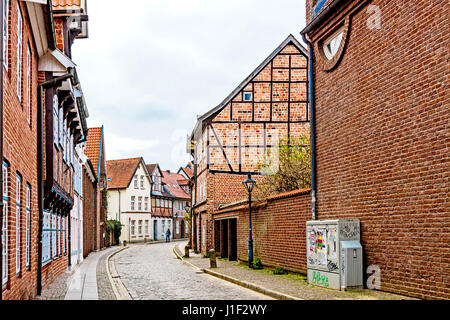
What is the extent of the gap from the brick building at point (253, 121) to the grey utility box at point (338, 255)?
12883 mm

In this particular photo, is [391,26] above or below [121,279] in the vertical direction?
above

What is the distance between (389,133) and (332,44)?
3.66 m

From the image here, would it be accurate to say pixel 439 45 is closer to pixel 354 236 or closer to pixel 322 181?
pixel 354 236

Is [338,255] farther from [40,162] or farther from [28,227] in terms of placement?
[40,162]

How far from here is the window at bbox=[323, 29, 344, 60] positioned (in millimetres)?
12805

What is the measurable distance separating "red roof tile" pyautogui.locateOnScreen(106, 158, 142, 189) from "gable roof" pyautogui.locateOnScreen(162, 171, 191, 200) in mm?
8187

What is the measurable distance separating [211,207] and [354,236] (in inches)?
613

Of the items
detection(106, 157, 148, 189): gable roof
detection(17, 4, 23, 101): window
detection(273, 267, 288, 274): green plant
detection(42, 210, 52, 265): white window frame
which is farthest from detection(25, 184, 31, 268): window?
detection(106, 157, 148, 189): gable roof

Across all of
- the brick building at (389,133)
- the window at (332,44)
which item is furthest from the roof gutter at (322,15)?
the window at (332,44)

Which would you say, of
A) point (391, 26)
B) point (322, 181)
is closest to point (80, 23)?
point (322, 181)

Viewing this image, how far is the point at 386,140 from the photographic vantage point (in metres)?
10.5

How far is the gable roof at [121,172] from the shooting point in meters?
57.9

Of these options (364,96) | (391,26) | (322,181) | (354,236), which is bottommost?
(354,236)

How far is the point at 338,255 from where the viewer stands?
11.2 meters
